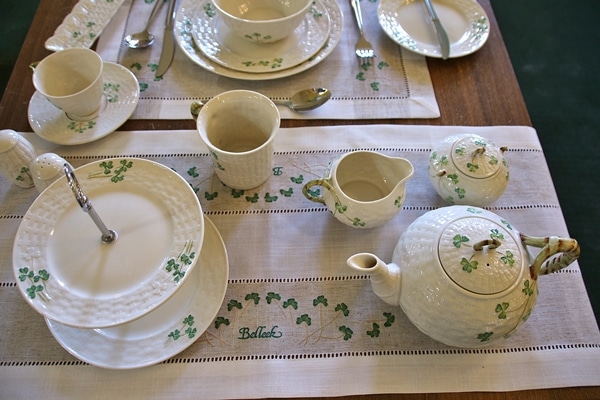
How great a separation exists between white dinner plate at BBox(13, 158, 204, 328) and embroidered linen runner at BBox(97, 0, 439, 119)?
0.83 ft

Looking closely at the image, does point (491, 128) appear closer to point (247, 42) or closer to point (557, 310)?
point (557, 310)

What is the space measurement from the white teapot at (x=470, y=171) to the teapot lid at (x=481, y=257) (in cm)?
12

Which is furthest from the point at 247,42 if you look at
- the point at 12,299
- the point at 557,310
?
the point at 557,310

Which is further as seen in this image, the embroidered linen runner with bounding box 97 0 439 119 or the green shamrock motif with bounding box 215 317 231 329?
the embroidered linen runner with bounding box 97 0 439 119

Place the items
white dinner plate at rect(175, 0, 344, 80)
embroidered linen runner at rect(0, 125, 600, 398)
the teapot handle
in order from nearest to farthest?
the teapot handle → embroidered linen runner at rect(0, 125, 600, 398) → white dinner plate at rect(175, 0, 344, 80)

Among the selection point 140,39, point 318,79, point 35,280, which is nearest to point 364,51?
point 318,79

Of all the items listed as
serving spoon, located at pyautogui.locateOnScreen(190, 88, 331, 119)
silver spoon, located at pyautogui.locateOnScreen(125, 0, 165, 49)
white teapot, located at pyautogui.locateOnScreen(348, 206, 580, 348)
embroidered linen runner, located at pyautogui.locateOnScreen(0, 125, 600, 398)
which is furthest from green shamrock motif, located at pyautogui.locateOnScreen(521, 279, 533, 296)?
silver spoon, located at pyautogui.locateOnScreen(125, 0, 165, 49)

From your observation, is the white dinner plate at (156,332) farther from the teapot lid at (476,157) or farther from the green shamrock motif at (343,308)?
the teapot lid at (476,157)

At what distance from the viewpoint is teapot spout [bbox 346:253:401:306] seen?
21.7 inches

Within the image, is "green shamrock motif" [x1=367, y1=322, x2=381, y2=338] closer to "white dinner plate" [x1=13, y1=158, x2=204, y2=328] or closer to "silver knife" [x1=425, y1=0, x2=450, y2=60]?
"white dinner plate" [x1=13, y1=158, x2=204, y2=328]

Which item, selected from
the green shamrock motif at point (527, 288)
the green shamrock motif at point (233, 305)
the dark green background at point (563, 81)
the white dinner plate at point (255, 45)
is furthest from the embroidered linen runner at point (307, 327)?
the dark green background at point (563, 81)

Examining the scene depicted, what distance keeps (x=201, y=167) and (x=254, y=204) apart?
12 cm

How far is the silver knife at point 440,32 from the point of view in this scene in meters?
0.88

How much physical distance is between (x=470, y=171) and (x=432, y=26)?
16.6 inches
